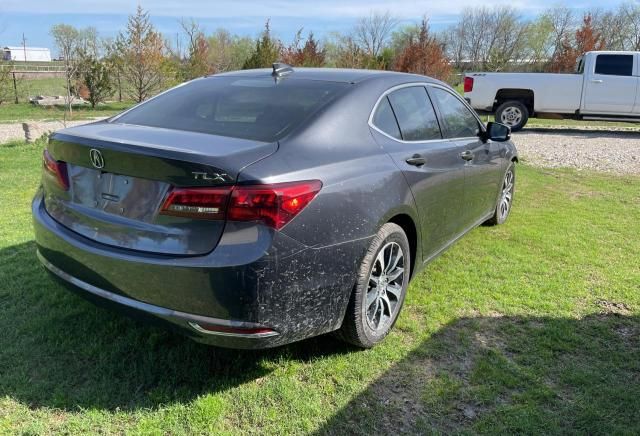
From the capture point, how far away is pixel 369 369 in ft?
9.48

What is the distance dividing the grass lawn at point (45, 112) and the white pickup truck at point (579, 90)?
11.9 meters

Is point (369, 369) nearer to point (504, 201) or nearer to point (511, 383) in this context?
Result: point (511, 383)

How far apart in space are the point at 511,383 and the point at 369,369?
0.77 meters

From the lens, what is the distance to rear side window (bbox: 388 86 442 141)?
3.40 metres

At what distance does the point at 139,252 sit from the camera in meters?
2.39

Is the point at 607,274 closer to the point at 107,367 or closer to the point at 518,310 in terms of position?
the point at 518,310

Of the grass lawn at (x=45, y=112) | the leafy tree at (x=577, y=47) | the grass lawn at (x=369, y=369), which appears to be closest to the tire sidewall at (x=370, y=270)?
the grass lawn at (x=369, y=369)

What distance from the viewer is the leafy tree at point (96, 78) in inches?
847

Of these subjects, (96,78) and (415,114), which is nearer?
(415,114)

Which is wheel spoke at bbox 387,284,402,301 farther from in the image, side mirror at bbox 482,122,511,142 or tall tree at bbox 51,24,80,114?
tall tree at bbox 51,24,80,114

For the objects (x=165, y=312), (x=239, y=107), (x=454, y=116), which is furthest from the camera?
(x=454, y=116)

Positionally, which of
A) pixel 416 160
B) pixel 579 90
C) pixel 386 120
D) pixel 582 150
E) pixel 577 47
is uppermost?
pixel 577 47

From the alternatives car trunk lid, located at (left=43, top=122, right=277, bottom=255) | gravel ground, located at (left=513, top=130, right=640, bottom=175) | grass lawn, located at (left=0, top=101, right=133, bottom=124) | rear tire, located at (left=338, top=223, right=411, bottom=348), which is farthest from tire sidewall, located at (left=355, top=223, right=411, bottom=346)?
grass lawn, located at (left=0, top=101, right=133, bottom=124)

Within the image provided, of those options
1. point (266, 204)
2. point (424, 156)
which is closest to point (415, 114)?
point (424, 156)
